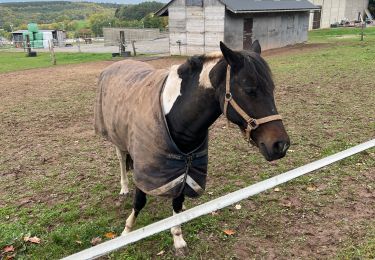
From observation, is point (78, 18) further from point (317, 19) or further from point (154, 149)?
point (154, 149)

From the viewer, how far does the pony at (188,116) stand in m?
2.55

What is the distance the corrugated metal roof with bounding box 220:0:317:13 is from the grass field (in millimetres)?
14548

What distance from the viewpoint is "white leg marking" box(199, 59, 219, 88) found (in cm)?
287

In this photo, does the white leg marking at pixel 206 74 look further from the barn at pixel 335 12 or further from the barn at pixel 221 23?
the barn at pixel 335 12

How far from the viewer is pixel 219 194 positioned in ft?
15.8

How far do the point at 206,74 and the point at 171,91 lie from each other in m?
0.43

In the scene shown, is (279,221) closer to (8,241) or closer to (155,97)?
(155,97)

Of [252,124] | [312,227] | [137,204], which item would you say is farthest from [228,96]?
[312,227]

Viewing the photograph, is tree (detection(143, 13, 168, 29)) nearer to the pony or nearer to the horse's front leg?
the pony

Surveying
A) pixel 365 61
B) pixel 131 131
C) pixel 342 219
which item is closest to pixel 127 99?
pixel 131 131

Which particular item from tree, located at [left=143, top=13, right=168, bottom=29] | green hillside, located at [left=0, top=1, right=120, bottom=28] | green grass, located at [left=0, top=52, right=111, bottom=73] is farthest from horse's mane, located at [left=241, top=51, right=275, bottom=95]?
green hillside, located at [left=0, top=1, right=120, bottom=28]

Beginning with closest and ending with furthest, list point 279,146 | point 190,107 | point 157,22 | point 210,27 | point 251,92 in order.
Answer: point 279,146
point 251,92
point 190,107
point 210,27
point 157,22

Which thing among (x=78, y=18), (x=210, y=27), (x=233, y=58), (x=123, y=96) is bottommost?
(x=123, y=96)

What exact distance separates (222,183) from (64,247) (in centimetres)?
231
